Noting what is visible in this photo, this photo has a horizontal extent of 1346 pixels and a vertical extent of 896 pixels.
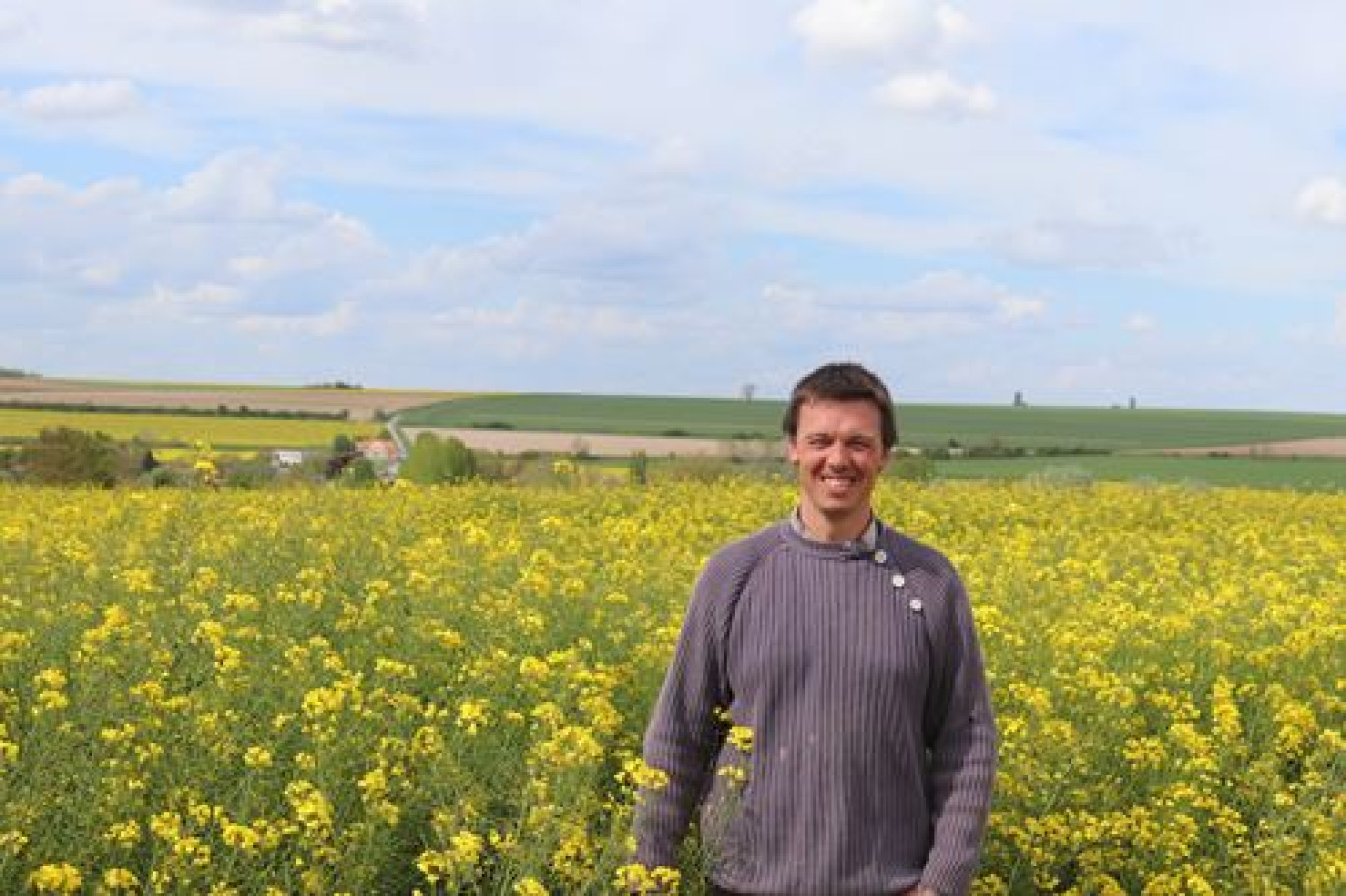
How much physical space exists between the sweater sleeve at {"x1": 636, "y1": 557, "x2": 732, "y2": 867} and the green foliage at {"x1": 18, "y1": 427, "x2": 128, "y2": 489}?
2248 cm

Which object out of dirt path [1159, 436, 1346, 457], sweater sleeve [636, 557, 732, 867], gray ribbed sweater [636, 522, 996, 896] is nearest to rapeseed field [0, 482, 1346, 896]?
sweater sleeve [636, 557, 732, 867]

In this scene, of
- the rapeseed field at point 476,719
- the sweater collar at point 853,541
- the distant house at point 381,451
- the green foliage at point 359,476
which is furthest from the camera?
the distant house at point 381,451

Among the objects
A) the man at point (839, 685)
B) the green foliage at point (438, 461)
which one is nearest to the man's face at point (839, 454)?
the man at point (839, 685)

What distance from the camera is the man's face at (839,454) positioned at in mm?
4125

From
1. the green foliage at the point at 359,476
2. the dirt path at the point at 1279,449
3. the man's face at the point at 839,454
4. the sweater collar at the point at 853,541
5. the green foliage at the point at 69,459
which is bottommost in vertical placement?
the green foliage at the point at 69,459

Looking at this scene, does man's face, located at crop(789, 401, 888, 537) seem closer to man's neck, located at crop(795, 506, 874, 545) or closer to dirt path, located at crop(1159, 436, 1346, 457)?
man's neck, located at crop(795, 506, 874, 545)

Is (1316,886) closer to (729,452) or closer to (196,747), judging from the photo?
(196,747)

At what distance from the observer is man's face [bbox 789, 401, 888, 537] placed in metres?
4.12

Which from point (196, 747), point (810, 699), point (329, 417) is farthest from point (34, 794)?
point (329, 417)

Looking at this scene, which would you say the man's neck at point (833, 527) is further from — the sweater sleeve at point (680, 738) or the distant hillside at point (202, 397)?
the distant hillside at point (202, 397)

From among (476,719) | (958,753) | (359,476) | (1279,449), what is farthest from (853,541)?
(1279,449)

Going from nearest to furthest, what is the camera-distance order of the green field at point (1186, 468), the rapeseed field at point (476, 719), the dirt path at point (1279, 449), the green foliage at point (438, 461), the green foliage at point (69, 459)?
1. the rapeseed field at point (476, 719)
2. the green foliage at point (438, 461)
3. the green foliage at point (69, 459)
4. the green field at point (1186, 468)
5. the dirt path at point (1279, 449)

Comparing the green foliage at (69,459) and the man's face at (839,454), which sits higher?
the man's face at (839,454)

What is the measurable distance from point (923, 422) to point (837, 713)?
305 ft
